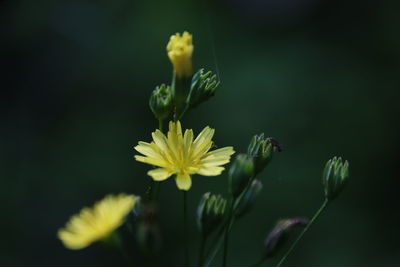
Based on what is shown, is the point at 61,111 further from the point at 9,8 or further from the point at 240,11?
the point at 240,11

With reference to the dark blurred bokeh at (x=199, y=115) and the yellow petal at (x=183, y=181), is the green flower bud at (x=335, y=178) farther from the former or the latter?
the dark blurred bokeh at (x=199, y=115)

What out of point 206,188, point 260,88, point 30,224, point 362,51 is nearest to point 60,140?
point 30,224

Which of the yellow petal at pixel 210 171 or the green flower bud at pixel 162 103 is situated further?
the green flower bud at pixel 162 103

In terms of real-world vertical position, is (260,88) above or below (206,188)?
above

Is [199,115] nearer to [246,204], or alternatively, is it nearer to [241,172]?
[246,204]

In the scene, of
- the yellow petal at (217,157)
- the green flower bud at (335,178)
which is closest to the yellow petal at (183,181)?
the yellow petal at (217,157)

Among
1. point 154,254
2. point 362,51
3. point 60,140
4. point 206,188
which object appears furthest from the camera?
point 362,51

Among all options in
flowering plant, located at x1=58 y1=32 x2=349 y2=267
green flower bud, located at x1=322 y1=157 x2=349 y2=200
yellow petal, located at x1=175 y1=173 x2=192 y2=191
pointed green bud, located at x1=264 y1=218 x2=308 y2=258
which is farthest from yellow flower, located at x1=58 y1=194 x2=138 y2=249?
green flower bud, located at x1=322 y1=157 x2=349 y2=200
